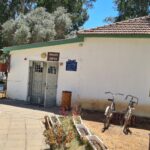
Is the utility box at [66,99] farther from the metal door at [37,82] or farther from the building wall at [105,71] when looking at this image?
the metal door at [37,82]

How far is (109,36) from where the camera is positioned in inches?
683

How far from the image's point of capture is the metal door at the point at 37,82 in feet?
66.3

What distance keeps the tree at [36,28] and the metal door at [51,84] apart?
39.6 ft

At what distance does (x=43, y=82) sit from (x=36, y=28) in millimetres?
12455

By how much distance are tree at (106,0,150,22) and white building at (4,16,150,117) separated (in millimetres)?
18377

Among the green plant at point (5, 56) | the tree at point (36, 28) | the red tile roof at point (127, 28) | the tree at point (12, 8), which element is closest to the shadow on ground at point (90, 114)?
the green plant at point (5, 56)

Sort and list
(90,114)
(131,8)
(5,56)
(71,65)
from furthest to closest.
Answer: (131,8), (5,56), (71,65), (90,114)

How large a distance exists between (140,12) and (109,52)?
20.3 metres

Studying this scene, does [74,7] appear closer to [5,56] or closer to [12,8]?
[12,8]

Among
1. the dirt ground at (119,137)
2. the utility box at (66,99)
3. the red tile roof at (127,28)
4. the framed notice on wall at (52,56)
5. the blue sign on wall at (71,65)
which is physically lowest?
the dirt ground at (119,137)

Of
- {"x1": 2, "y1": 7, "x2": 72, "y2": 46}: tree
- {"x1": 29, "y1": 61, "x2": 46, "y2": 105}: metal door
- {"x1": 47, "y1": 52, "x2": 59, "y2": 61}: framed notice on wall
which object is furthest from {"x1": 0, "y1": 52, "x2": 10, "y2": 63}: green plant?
{"x1": 47, "y1": 52, "x2": 59, "y2": 61}: framed notice on wall

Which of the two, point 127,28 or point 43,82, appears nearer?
point 127,28

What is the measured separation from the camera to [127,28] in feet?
57.6

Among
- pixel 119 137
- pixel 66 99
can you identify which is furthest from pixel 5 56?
pixel 119 137
